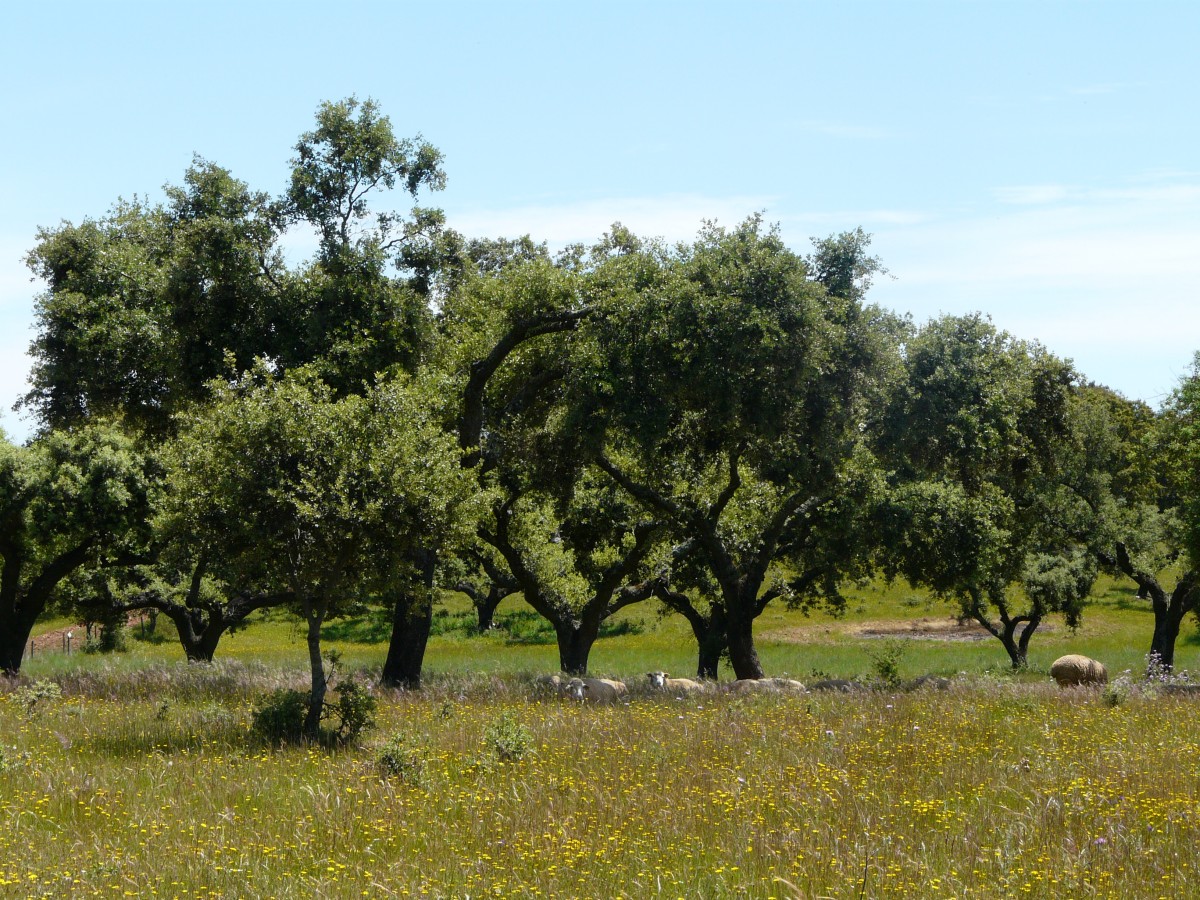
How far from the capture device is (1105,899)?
757cm

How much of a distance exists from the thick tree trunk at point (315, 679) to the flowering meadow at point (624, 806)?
1023 millimetres

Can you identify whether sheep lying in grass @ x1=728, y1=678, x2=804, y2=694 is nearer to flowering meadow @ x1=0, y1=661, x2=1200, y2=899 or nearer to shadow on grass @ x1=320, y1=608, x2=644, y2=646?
flowering meadow @ x1=0, y1=661, x2=1200, y2=899

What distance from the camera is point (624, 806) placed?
1032 cm

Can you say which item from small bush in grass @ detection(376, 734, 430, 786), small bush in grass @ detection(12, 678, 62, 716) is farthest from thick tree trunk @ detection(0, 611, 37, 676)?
small bush in grass @ detection(376, 734, 430, 786)

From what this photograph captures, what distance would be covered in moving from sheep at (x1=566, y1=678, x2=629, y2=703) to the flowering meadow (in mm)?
4706

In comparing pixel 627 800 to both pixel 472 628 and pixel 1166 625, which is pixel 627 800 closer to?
pixel 1166 625

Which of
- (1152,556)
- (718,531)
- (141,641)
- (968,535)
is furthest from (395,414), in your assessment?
(141,641)

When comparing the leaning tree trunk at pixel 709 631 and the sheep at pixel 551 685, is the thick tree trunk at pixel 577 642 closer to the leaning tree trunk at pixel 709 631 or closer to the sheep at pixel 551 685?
the leaning tree trunk at pixel 709 631

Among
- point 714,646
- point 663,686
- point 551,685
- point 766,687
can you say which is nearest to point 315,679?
point 551,685

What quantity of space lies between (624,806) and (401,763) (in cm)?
313

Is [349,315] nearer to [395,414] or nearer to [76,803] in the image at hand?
[395,414]

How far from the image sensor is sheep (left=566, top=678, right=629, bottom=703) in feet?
→ 70.8

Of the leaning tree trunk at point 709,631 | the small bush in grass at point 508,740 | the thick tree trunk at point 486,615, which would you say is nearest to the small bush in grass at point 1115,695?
the small bush in grass at point 508,740

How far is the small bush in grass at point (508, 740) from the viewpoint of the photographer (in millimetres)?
12915
